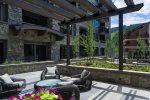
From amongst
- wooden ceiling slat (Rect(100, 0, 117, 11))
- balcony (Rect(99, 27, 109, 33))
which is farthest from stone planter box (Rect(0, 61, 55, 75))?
balcony (Rect(99, 27, 109, 33))

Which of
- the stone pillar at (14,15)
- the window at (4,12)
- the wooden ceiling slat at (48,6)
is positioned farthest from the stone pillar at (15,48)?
the wooden ceiling slat at (48,6)

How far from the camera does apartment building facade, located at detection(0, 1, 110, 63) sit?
1606cm

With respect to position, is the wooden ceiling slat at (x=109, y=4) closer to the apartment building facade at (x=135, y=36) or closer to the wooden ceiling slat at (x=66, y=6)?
the wooden ceiling slat at (x=66, y=6)

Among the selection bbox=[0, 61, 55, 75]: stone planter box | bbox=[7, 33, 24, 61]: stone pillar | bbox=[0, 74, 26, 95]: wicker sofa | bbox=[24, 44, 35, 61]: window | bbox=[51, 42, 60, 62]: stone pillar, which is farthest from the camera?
bbox=[51, 42, 60, 62]: stone pillar

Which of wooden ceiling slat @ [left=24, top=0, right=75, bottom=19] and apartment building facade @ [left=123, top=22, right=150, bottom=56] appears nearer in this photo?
wooden ceiling slat @ [left=24, top=0, right=75, bottom=19]

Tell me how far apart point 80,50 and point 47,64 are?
527 inches

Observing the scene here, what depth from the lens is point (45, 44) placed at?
21344 millimetres

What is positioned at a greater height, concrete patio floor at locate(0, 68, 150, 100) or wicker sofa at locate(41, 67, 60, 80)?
wicker sofa at locate(41, 67, 60, 80)

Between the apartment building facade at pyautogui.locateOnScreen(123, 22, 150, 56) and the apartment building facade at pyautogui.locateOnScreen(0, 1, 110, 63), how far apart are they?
2783 cm

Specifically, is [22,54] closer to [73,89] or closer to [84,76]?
[84,76]

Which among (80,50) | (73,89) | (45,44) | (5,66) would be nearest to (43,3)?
(73,89)

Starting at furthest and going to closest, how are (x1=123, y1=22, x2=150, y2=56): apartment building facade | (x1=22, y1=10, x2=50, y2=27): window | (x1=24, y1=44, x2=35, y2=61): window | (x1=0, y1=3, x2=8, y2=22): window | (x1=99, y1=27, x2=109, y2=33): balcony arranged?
1. (x1=123, y1=22, x2=150, y2=56): apartment building facade
2. (x1=99, y1=27, x2=109, y2=33): balcony
3. (x1=22, y1=10, x2=50, y2=27): window
4. (x1=24, y1=44, x2=35, y2=61): window
5. (x1=0, y1=3, x2=8, y2=22): window

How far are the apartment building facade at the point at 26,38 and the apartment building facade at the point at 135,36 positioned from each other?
27826mm

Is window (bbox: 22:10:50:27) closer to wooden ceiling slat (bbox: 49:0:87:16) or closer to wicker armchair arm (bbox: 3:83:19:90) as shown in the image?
wooden ceiling slat (bbox: 49:0:87:16)
